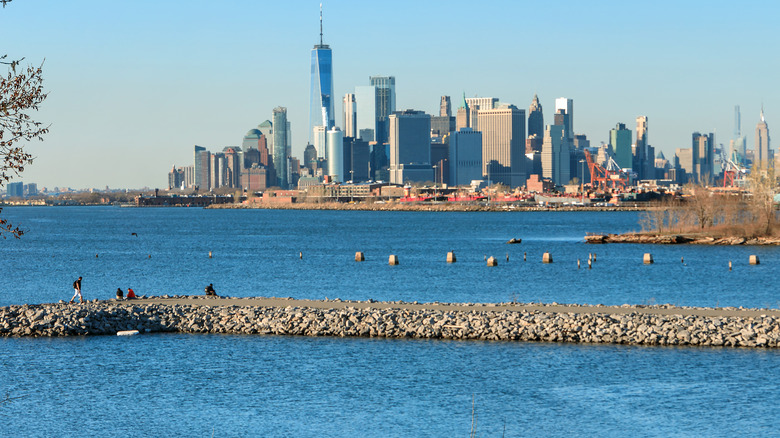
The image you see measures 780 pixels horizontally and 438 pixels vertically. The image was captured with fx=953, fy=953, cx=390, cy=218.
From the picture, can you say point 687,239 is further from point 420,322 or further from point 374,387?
point 374,387

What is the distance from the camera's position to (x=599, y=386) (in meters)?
28.2

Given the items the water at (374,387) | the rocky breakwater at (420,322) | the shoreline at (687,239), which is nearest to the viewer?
the water at (374,387)

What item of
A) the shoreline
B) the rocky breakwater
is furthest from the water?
the shoreline

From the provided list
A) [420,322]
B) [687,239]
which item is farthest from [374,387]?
[687,239]

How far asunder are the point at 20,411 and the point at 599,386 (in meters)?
16.4

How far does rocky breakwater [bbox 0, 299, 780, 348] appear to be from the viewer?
34.2 meters

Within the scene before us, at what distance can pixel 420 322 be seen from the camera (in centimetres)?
3666

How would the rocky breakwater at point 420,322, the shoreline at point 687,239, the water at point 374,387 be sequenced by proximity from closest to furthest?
the water at point 374,387
the rocky breakwater at point 420,322
the shoreline at point 687,239

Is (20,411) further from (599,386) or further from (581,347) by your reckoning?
(581,347)

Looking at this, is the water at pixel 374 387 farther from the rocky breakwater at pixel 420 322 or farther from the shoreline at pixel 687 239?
the shoreline at pixel 687 239

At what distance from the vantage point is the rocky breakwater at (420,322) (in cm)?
3425

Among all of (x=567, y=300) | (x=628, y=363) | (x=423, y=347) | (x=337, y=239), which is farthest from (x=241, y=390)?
(x=337, y=239)

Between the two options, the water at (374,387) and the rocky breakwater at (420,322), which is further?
the rocky breakwater at (420,322)

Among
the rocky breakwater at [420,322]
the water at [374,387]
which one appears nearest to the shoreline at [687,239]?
the water at [374,387]
